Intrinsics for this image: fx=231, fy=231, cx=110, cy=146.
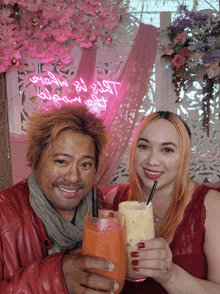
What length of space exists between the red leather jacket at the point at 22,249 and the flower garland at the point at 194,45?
2960 millimetres

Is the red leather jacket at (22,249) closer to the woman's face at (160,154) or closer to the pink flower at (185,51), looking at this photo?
the woman's face at (160,154)

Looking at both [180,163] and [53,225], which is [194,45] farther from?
[53,225]

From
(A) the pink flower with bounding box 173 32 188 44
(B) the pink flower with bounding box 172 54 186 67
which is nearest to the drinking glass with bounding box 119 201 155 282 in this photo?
(B) the pink flower with bounding box 172 54 186 67

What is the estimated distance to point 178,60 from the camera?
3.38 meters

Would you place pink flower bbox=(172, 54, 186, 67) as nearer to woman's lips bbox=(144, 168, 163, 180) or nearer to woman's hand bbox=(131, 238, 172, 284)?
woman's lips bbox=(144, 168, 163, 180)

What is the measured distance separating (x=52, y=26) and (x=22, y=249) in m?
2.89

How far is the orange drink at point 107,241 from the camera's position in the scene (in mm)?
872

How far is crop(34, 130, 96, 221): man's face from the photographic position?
4.39 ft

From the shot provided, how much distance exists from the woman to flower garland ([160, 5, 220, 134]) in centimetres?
217

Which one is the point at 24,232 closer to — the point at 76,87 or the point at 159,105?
the point at 76,87

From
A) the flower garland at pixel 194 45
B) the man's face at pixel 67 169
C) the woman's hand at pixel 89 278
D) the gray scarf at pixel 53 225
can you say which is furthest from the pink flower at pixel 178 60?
the woman's hand at pixel 89 278

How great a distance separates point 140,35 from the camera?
357 centimetres

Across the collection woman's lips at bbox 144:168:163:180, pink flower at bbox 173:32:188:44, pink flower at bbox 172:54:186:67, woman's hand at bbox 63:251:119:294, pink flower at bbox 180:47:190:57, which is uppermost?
pink flower at bbox 173:32:188:44

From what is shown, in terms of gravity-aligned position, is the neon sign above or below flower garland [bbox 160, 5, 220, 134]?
below
